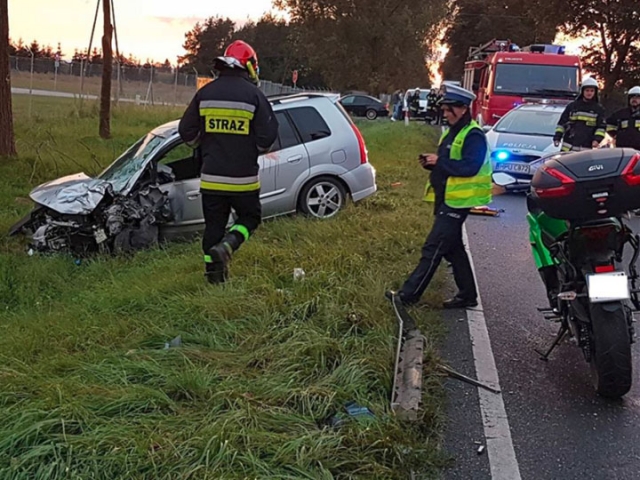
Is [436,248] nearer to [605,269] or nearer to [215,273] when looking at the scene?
[605,269]

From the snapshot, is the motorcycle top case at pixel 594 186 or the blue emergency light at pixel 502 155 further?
the blue emergency light at pixel 502 155

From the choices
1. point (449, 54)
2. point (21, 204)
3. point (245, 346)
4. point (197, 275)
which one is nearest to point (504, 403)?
point (245, 346)

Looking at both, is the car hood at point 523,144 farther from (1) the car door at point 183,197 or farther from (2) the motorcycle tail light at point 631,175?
(2) the motorcycle tail light at point 631,175

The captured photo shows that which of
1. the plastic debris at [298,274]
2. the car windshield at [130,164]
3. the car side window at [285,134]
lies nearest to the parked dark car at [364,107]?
the car side window at [285,134]

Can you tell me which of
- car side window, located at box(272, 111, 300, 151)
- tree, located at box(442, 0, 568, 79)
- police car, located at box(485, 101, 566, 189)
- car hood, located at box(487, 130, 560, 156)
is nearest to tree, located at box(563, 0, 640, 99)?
tree, located at box(442, 0, 568, 79)

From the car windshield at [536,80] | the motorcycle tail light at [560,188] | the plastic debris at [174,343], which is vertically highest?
the car windshield at [536,80]

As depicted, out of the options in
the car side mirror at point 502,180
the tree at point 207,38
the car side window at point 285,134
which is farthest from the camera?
the tree at point 207,38

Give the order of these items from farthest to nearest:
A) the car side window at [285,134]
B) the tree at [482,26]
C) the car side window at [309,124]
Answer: the tree at [482,26]
the car side window at [309,124]
the car side window at [285,134]

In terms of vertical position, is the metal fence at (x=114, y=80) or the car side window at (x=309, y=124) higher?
the metal fence at (x=114, y=80)

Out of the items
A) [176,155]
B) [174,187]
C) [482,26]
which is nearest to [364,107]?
[482,26]

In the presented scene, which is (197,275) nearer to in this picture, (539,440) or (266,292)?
(266,292)

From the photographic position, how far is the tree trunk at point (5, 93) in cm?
1102

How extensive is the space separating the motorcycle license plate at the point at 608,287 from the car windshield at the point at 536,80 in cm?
1365

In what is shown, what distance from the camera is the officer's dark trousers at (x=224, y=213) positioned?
5395mm
